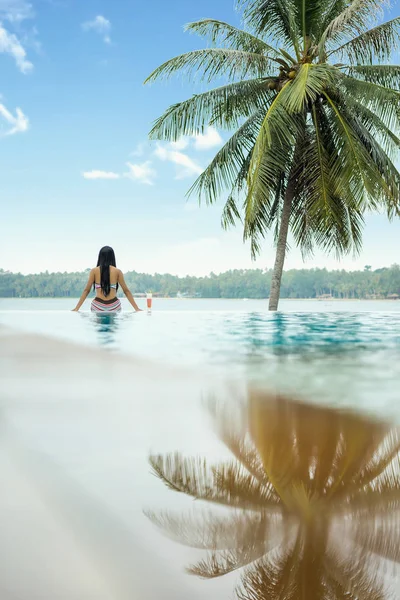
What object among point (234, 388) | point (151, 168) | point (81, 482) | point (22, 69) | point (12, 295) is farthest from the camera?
point (151, 168)

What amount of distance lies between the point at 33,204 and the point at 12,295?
52.8 feet

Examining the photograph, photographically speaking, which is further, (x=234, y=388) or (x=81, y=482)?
(x=234, y=388)

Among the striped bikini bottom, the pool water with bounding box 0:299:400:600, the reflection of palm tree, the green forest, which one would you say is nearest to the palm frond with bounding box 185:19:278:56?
the striped bikini bottom

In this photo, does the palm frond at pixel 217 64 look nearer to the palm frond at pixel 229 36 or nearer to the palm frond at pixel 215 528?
the palm frond at pixel 229 36

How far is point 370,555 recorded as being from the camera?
1.07m

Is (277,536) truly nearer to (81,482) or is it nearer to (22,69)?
(81,482)

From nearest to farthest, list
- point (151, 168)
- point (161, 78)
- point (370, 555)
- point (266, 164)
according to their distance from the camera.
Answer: point (370, 555) → point (266, 164) → point (161, 78) → point (151, 168)

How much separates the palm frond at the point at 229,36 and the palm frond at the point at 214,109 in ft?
2.54

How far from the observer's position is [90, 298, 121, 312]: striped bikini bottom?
8.07m

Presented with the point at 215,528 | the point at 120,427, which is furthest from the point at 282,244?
the point at 215,528

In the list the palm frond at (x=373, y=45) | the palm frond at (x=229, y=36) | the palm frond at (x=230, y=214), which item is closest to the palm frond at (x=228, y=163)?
the palm frond at (x=230, y=214)

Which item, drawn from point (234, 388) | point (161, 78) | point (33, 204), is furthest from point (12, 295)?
point (234, 388)

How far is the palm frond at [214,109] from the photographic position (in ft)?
37.0

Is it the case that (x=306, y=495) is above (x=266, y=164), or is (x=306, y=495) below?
below
